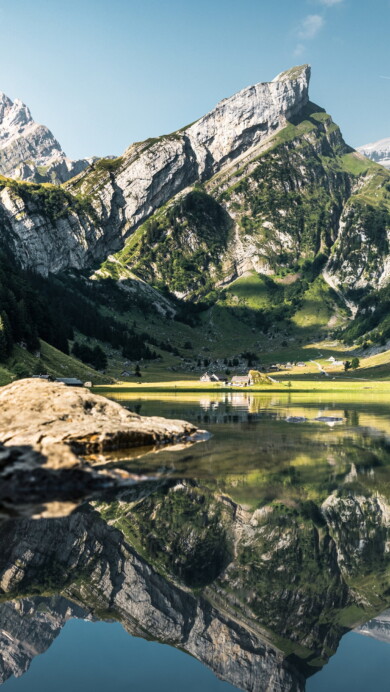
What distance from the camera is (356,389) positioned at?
474 feet

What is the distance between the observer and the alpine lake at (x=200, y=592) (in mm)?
10430

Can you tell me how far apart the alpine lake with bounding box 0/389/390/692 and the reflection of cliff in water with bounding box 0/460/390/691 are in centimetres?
4

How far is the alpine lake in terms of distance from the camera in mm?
10430

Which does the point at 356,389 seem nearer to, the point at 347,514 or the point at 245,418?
Answer: the point at 245,418

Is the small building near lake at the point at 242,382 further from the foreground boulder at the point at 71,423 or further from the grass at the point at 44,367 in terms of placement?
the foreground boulder at the point at 71,423

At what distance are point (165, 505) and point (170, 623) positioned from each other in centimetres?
802

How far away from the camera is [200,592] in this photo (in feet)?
43.9

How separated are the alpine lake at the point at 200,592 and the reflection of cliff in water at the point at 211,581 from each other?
0.13ft

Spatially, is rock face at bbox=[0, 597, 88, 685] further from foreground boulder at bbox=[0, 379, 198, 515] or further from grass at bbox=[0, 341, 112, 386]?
grass at bbox=[0, 341, 112, 386]

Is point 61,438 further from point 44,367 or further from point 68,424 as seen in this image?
point 44,367

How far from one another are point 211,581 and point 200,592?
607 millimetres

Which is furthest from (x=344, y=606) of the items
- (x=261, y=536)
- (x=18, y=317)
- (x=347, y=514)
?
(x=18, y=317)

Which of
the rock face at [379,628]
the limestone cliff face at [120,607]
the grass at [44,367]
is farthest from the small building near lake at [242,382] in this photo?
the rock face at [379,628]

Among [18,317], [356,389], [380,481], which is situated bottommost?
[356,389]
